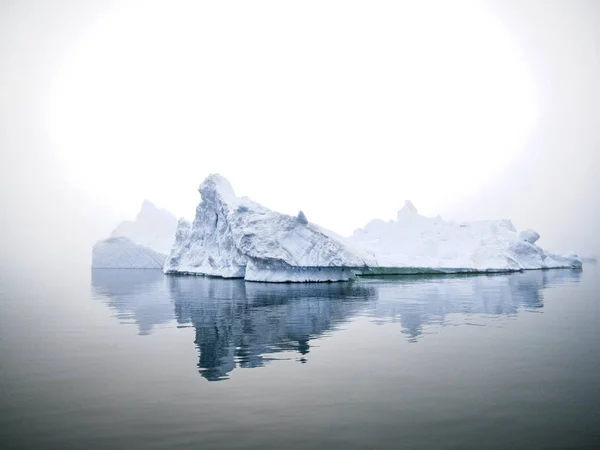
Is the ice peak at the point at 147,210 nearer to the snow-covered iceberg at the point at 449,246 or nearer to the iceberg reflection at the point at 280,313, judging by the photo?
the snow-covered iceberg at the point at 449,246

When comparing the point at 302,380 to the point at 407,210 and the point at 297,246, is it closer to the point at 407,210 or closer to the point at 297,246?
the point at 297,246

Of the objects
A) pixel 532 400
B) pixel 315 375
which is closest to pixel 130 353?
pixel 315 375

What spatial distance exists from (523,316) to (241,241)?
23.9 meters

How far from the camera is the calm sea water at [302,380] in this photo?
246 inches

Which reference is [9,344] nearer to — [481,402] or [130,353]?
[130,353]

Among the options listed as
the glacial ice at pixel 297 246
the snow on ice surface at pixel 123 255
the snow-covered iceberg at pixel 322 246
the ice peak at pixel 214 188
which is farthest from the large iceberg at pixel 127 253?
the ice peak at pixel 214 188

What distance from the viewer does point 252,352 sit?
11.3 meters

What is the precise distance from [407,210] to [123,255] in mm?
42895

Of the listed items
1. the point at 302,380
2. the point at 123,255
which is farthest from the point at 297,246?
the point at 123,255

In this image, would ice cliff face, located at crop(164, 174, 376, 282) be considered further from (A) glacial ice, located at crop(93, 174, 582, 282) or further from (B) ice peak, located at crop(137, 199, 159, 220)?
(B) ice peak, located at crop(137, 199, 159, 220)

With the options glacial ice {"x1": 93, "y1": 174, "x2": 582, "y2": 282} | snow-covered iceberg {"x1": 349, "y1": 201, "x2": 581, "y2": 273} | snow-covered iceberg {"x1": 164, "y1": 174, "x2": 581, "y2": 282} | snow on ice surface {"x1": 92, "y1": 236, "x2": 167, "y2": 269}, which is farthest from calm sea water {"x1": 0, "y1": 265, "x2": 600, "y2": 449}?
snow on ice surface {"x1": 92, "y1": 236, "x2": 167, "y2": 269}

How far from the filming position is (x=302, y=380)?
8852 millimetres

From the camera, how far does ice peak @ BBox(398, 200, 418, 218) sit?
68750 millimetres

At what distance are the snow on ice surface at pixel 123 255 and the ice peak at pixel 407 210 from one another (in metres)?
36.2
